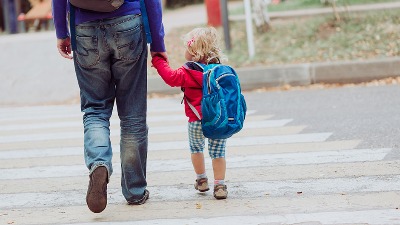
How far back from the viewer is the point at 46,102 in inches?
498

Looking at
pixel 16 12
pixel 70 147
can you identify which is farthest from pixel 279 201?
pixel 16 12

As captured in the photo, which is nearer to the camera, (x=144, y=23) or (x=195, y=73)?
(x=144, y=23)

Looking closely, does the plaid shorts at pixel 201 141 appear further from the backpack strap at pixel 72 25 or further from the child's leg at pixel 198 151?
the backpack strap at pixel 72 25

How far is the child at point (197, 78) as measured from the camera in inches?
203

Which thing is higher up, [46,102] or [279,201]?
[279,201]

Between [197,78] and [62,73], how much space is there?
29.0ft

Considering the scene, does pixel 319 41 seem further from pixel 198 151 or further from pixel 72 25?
pixel 72 25

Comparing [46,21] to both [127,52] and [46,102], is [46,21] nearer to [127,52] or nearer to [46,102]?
[46,102]

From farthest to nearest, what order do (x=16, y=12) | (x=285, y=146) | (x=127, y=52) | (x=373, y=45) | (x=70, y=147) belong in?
(x=16, y=12) < (x=373, y=45) < (x=70, y=147) < (x=285, y=146) < (x=127, y=52)

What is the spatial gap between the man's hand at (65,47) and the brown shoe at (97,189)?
0.73 metres

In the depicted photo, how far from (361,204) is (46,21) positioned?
59.3 ft

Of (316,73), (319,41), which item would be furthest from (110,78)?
(319,41)

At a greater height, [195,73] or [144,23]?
[144,23]

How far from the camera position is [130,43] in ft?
16.3
